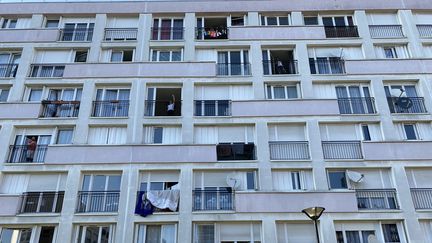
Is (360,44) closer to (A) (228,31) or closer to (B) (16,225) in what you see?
(A) (228,31)

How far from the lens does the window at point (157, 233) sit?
19469 mm

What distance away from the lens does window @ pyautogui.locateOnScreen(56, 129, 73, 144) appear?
72.3 feet

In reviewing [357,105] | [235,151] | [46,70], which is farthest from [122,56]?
[357,105]

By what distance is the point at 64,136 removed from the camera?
72.8 ft

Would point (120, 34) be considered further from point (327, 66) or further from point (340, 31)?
point (340, 31)

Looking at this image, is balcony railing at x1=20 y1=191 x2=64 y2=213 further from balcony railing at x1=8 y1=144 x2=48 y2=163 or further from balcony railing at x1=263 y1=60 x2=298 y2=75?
balcony railing at x1=263 y1=60 x2=298 y2=75

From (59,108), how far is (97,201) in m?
6.14

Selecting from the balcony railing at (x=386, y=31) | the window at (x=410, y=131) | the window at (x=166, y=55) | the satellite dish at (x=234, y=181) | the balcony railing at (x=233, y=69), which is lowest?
the satellite dish at (x=234, y=181)

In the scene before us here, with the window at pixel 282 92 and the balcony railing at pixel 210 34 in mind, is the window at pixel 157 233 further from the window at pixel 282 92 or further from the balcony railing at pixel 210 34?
the balcony railing at pixel 210 34

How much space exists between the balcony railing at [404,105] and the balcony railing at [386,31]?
4462 mm

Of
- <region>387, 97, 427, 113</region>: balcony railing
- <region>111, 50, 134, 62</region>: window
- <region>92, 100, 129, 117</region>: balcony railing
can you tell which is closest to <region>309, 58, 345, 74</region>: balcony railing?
<region>387, 97, 427, 113</region>: balcony railing

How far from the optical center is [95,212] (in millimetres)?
19891

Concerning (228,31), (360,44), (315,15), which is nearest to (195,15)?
(228,31)

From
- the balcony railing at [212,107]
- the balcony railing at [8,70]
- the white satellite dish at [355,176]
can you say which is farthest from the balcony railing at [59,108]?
the white satellite dish at [355,176]
